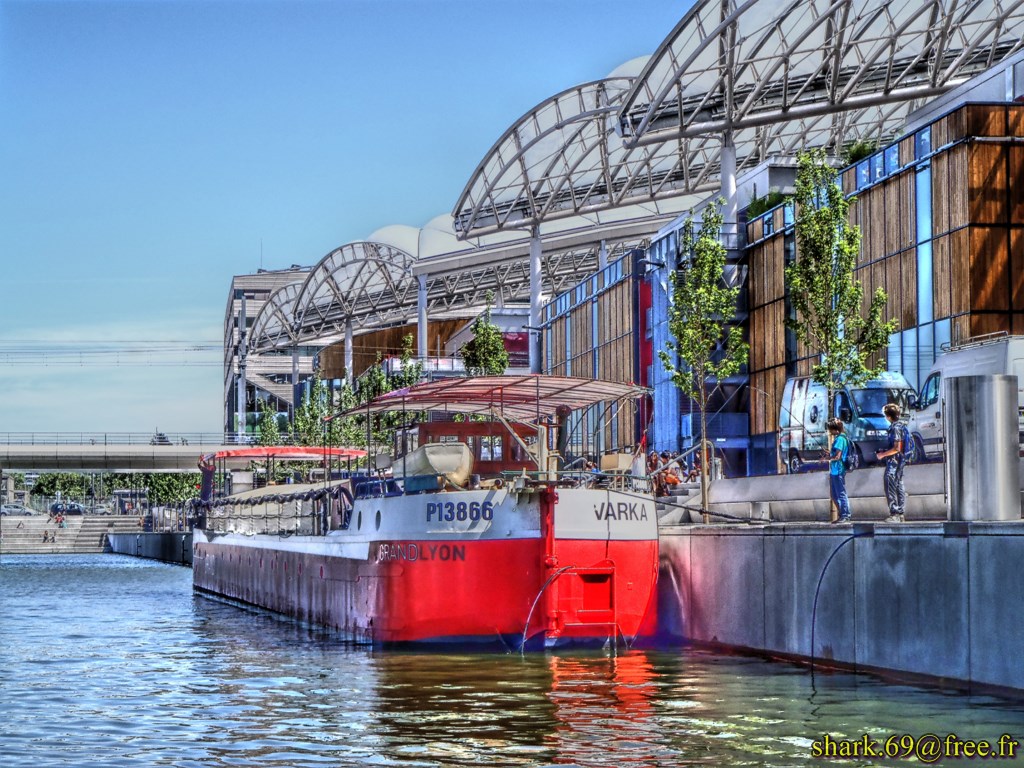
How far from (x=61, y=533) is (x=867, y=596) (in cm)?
12323

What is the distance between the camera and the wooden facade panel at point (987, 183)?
47062mm

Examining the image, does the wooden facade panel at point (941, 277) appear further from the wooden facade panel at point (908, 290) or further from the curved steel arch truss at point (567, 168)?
the curved steel arch truss at point (567, 168)

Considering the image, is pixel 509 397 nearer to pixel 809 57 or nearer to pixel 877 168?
pixel 877 168

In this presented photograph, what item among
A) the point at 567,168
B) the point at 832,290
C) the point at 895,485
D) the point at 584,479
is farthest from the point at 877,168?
the point at 567,168

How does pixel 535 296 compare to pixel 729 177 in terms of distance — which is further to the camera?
pixel 535 296

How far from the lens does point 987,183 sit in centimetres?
4719

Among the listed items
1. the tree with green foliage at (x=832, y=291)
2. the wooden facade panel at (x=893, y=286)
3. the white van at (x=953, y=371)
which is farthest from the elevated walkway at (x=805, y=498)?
the wooden facade panel at (x=893, y=286)

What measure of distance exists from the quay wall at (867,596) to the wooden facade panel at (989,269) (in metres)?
20.2

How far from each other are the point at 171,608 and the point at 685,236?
65.0 feet

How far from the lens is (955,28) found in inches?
2366

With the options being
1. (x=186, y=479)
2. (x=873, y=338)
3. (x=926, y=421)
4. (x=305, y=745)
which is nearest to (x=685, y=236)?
(x=873, y=338)

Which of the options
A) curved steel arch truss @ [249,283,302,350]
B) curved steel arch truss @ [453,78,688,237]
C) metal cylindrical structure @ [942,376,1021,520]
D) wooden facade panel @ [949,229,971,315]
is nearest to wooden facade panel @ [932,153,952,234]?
wooden facade panel @ [949,229,971,315]

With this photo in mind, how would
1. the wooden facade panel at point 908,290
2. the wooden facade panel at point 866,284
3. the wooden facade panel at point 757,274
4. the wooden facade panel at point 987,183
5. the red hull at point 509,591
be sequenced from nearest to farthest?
the red hull at point 509,591
the wooden facade panel at point 987,183
the wooden facade panel at point 908,290
the wooden facade panel at point 866,284
the wooden facade panel at point 757,274

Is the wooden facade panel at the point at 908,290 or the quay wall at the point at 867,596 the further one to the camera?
the wooden facade panel at the point at 908,290
